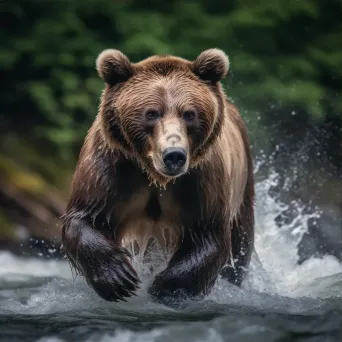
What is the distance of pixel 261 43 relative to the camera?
12289 millimetres

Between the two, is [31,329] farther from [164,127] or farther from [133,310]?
[164,127]

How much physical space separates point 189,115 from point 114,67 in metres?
0.56

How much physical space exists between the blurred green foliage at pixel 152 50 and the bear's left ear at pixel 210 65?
516 centimetres

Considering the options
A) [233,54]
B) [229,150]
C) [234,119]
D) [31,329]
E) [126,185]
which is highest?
[233,54]

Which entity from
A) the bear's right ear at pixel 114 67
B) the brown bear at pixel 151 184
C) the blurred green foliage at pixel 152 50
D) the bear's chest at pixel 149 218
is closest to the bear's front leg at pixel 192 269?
the brown bear at pixel 151 184

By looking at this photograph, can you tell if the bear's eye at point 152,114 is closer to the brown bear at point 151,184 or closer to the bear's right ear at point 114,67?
the brown bear at point 151,184

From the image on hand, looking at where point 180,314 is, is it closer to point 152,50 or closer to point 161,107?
point 161,107

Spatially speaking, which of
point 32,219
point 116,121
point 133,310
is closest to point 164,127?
point 116,121

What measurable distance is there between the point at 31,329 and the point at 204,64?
1.87m

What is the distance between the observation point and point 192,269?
218 inches

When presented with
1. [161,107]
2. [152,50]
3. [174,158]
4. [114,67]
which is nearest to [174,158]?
[174,158]

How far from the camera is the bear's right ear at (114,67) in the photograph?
5402mm

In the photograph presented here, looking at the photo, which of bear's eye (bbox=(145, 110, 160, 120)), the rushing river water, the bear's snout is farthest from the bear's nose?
the rushing river water

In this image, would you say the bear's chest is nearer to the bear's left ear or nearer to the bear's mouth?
the bear's mouth
